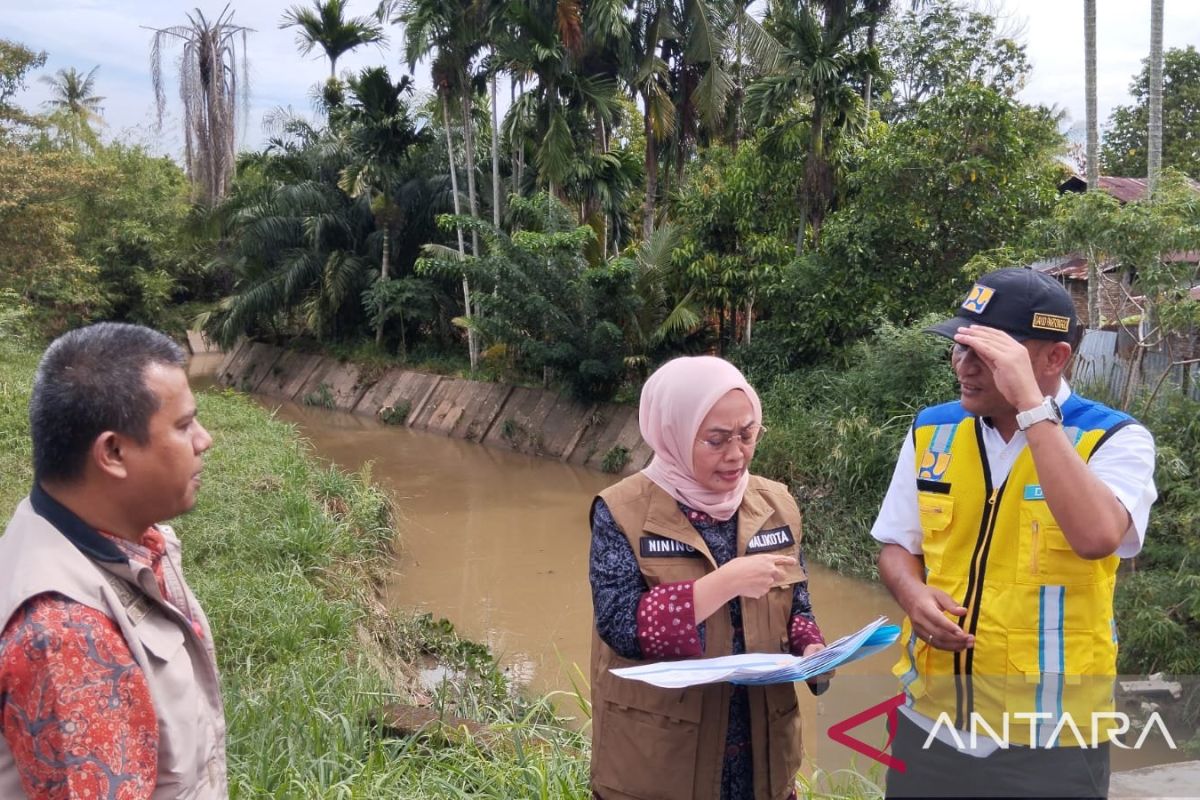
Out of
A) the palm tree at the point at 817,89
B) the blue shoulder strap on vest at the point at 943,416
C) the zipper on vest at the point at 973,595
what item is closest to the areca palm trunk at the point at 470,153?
the palm tree at the point at 817,89

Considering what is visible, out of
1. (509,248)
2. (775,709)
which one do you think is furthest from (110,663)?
(509,248)

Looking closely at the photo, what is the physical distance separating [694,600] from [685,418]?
1.07ft

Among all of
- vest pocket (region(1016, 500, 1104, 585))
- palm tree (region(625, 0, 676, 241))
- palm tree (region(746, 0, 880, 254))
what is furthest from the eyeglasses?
palm tree (region(625, 0, 676, 241))

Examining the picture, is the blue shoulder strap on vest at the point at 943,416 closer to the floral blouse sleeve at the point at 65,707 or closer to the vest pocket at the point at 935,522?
the vest pocket at the point at 935,522

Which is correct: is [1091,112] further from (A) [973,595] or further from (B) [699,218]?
(A) [973,595]

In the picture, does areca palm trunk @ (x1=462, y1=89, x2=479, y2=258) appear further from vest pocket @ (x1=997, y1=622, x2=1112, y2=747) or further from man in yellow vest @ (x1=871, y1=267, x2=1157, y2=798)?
vest pocket @ (x1=997, y1=622, x2=1112, y2=747)

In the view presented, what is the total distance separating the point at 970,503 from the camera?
1805mm

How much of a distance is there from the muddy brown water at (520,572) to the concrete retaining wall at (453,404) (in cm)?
36

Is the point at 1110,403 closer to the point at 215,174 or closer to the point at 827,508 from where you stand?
the point at 827,508

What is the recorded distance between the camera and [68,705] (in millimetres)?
1167

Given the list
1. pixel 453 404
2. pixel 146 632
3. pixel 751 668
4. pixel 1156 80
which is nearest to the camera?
pixel 146 632

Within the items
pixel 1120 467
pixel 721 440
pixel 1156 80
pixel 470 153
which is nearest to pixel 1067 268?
pixel 1156 80

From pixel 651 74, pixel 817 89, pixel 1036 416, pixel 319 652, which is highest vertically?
pixel 651 74

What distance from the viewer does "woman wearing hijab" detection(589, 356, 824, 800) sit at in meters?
1.72
